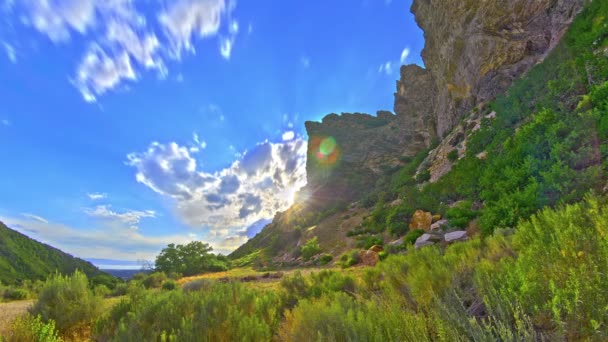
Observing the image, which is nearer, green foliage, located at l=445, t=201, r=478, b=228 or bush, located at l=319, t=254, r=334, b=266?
green foliage, located at l=445, t=201, r=478, b=228

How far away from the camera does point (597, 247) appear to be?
2844 mm

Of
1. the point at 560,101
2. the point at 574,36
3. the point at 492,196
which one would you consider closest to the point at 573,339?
the point at 492,196

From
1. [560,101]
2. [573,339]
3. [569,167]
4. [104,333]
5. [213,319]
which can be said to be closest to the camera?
[573,339]

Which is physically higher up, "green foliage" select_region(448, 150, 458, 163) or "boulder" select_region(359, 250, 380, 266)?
"green foliage" select_region(448, 150, 458, 163)

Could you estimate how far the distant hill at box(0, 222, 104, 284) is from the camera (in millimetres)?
48675

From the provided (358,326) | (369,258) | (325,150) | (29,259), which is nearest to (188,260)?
(369,258)

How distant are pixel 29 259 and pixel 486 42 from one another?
3286 inches

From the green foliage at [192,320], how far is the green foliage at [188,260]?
26.9 metres

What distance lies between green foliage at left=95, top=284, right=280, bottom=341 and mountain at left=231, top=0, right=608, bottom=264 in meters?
8.40

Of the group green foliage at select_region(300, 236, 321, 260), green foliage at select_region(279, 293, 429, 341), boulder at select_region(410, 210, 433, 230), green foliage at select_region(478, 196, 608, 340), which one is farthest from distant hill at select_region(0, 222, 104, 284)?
green foliage at select_region(478, 196, 608, 340)

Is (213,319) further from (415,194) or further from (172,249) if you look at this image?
(172,249)

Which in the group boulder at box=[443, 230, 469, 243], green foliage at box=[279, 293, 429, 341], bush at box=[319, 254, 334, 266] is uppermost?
boulder at box=[443, 230, 469, 243]

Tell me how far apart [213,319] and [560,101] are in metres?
17.6

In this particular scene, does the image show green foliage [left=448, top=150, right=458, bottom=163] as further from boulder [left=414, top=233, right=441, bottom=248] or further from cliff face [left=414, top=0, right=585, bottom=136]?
boulder [left=414, top=233, right=441, bottom=248]
